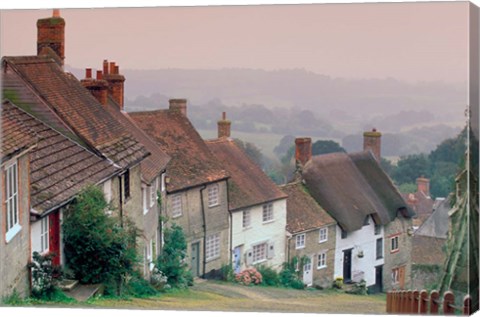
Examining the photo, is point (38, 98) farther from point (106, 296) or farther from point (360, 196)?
point (360, 196)

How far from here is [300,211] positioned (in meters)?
16.4

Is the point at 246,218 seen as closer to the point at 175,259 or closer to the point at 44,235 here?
the point at 175,259

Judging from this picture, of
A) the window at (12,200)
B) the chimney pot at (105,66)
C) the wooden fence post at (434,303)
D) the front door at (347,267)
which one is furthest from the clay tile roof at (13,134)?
the wooden fence post at (434,303)

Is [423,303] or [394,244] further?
[394,244]

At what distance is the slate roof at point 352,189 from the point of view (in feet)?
52.8

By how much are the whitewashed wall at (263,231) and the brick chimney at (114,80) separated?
7.95ft

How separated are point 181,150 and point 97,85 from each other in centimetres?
157

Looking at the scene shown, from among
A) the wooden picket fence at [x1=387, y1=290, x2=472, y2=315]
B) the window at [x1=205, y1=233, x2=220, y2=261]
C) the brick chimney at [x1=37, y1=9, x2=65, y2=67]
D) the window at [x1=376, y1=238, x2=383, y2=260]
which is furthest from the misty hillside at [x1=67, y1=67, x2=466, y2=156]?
the wooden picket fence at [x1=387, y1=290, x2=472, y2=315]

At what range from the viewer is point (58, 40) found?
16312 mm

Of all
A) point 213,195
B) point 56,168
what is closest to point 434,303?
point 213,195

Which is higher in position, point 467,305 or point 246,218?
point 246,218

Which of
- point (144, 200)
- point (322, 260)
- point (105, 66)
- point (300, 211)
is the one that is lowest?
point (322, 260)

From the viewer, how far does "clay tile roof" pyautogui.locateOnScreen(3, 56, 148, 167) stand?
647 inches

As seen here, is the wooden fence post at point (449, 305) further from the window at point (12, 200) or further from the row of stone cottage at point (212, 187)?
the window at point (12, 200)
